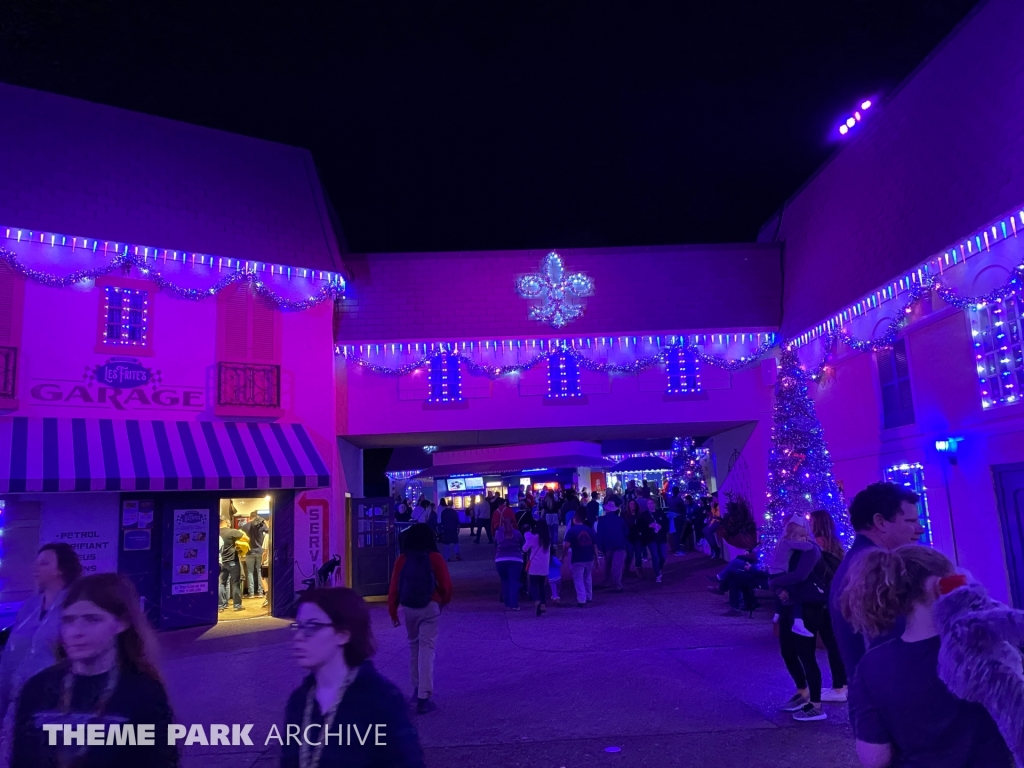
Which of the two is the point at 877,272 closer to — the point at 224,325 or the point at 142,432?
the point at 224,325

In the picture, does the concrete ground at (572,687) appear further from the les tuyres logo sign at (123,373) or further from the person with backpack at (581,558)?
the les tuyres logo sign at (123,373)

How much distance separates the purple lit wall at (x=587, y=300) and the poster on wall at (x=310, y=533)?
3.60 m

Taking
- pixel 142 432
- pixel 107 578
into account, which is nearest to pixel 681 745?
pixel 107 578

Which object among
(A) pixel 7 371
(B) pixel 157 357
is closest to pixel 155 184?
(B) pixel 157 357

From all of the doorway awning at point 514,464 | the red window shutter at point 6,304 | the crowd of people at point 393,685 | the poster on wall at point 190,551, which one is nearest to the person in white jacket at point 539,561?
the poster on wall at point 190,551

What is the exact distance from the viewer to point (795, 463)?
12.3 metres

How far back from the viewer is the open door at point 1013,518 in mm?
8836

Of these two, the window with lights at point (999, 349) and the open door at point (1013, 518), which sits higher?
the window with lights at point (999, 349)

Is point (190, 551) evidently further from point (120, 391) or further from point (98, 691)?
point (98, 691)

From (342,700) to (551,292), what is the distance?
13427 mm

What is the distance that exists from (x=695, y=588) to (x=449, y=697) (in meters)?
7.91

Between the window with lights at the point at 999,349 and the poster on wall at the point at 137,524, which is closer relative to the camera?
the window with lights at the point at 999,349

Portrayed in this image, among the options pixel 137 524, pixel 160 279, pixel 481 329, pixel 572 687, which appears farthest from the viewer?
pixel 481 329

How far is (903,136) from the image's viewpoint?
443 inches
